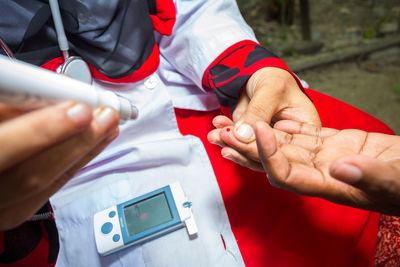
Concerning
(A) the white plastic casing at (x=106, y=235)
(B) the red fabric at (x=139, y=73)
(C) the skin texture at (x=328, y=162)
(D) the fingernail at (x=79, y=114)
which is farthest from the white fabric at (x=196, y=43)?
(D) the fingernail at (x=79, y=114)

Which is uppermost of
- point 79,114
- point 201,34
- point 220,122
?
point 79,114

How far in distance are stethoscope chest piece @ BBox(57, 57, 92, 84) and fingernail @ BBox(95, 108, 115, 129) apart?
0.98 ft

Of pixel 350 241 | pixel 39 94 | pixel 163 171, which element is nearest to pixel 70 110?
pixel 39 94

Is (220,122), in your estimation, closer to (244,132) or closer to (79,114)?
(244,132)

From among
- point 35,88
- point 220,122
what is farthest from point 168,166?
point 35,88

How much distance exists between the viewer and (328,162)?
48cm

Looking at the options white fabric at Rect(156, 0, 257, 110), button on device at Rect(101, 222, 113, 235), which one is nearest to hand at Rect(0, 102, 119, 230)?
button on device at Rect(101, 222, 113, 235)

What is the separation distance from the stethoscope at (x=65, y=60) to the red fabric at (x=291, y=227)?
0.47m

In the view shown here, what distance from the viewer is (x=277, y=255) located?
54 cm

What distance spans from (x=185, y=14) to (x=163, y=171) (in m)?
0.54

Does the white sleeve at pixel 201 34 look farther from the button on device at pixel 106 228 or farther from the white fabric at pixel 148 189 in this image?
the button on device at pixel 106 228

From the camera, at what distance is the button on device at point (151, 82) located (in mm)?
729

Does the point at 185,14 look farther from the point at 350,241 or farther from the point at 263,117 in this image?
the point at 350,241

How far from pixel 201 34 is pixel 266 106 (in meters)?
0.37
